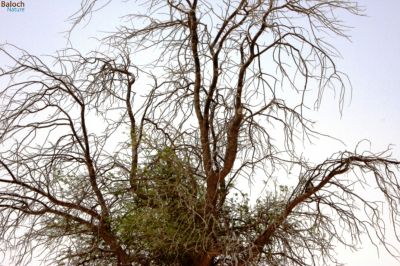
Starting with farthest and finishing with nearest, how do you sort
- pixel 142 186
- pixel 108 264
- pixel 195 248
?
pixel 108 264 < pixel 142 186 < pixel 195 248

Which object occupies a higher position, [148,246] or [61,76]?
[61,76]

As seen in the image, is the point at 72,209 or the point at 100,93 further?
the point at 100,93

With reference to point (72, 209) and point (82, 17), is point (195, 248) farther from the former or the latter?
point (82, 17)

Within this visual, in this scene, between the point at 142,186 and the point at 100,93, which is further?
the point at 100,93

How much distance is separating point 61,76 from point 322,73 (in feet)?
2.65

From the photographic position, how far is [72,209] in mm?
1921

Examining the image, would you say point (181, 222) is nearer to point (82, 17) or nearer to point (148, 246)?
point (148, 246)

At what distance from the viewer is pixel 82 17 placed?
6.40 feet

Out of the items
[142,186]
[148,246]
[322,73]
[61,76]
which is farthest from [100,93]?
[322,73]

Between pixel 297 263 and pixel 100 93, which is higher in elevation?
pixel 100 93

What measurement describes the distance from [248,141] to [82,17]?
64cm

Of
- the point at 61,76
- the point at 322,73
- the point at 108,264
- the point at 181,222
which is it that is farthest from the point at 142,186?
the point at 322,73

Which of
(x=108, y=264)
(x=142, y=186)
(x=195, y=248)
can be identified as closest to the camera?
(x=195, y=248)

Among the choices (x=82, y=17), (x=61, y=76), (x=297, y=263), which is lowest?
(x=297, y=263)
